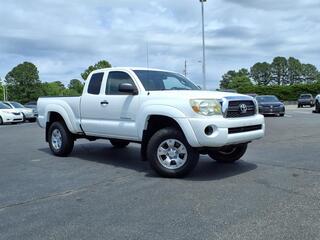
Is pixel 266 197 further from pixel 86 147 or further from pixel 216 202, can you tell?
pixel 86 147

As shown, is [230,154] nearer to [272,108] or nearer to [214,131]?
[214,131]

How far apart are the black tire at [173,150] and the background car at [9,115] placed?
2023 cm

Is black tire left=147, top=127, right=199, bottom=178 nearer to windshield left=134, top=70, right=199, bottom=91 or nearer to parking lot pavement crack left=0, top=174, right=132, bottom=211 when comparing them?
parking lot pavement crack left=0, top=174, right=132, bottom=211

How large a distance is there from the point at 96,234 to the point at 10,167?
4.78 metres

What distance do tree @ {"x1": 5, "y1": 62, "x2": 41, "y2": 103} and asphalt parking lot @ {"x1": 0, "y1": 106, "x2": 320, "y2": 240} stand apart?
96747mm

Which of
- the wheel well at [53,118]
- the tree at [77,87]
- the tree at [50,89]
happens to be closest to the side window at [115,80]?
the tree at [77,87]

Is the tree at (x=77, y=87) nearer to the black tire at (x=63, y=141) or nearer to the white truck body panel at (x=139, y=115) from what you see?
the white truck body panel at (x=139, y=115)

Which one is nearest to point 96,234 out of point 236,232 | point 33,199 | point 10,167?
point 236,232

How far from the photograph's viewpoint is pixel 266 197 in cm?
584

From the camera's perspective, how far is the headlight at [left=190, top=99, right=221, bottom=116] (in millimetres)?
6977

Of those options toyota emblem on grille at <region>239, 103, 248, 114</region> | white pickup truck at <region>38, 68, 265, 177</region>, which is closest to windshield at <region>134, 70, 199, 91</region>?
white pickup truck at <region>38, 68, 265, 177</region>

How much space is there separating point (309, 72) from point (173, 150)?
134387mm

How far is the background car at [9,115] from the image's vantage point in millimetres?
25719

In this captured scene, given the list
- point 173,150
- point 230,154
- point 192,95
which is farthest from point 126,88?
point 230,154
